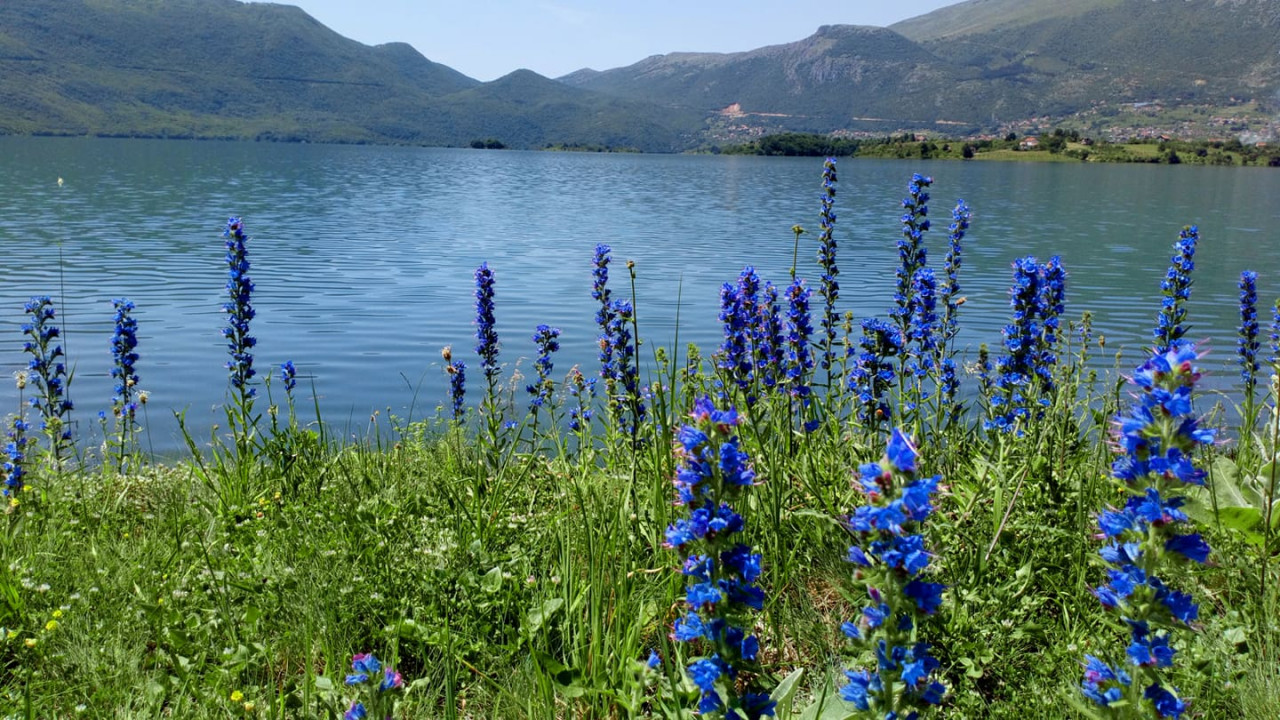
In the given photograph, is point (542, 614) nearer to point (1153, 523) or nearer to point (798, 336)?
point (1153, 523)

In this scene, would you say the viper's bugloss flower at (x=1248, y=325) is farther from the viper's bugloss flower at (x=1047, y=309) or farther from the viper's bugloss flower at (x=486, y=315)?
the viper's bugloss flower at (x=486, y=315)

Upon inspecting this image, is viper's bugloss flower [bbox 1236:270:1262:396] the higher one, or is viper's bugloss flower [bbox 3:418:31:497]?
viper's bugloss flower [bbox 1236:270:1262:396]

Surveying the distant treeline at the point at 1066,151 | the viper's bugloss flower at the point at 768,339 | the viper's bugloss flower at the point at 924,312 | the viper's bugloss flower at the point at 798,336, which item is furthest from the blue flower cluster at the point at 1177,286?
the distant treeline at the point at 1066,151

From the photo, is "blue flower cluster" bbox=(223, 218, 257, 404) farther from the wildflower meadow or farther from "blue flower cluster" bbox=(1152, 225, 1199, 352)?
"blue flower cluster" bbox=(1152, 225, 1199, 352)

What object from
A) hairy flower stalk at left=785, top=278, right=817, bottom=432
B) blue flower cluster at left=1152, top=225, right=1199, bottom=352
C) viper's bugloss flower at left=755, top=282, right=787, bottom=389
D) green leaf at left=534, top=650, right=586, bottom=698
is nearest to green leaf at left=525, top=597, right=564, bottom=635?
green leaf at left=534, top=650, right=586, bottom=698

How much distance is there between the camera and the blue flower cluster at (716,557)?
6.63ft

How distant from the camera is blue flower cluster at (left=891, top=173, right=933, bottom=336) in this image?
5770mm

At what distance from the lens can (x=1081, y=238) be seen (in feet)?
120

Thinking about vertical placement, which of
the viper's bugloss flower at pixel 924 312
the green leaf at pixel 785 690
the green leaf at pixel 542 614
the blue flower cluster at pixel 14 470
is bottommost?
the blue flower cluster at pixel 14 470

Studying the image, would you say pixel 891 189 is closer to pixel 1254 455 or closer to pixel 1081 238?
pixel 1081 238

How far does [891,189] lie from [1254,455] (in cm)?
6492

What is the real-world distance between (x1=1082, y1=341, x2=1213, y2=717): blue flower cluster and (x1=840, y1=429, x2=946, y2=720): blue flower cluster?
1.64 feet

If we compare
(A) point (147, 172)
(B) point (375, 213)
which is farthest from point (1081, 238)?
(A) point (147, 172)

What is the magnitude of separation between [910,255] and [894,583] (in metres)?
4.53
